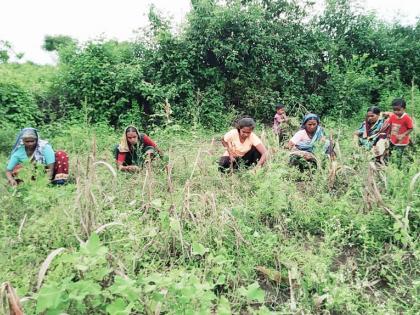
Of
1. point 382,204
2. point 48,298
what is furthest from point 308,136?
point 48,298

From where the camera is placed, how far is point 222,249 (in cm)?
294

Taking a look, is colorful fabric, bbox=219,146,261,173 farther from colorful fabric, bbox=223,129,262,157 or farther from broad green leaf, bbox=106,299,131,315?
broad green leaf, bbox=106,299,131,315

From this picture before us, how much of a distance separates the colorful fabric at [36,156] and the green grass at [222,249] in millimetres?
722

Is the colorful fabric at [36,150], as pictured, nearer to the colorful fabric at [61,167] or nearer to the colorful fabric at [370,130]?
the colorful fabric at [61,167]

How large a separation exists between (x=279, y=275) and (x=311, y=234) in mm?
813

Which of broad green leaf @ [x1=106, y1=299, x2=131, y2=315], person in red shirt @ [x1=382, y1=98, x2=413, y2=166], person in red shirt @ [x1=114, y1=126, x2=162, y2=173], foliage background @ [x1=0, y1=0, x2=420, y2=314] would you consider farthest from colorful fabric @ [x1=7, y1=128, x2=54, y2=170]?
person in red shirt @ [x1=382, y1=98, x2=413, y2=166]

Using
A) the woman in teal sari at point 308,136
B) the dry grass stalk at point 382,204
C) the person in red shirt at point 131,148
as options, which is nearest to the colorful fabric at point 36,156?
the person in red shirt at point 131,148

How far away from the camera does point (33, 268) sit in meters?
2.84

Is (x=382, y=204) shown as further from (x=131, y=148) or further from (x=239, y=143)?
(x=131, y=148)

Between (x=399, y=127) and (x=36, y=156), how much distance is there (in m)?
4.80

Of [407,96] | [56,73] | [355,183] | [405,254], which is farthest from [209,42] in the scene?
[405,254]

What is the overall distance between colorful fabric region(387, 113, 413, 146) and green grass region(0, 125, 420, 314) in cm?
150

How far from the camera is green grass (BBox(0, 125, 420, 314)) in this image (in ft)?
7.33

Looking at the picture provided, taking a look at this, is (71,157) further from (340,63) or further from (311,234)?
(340,63)
